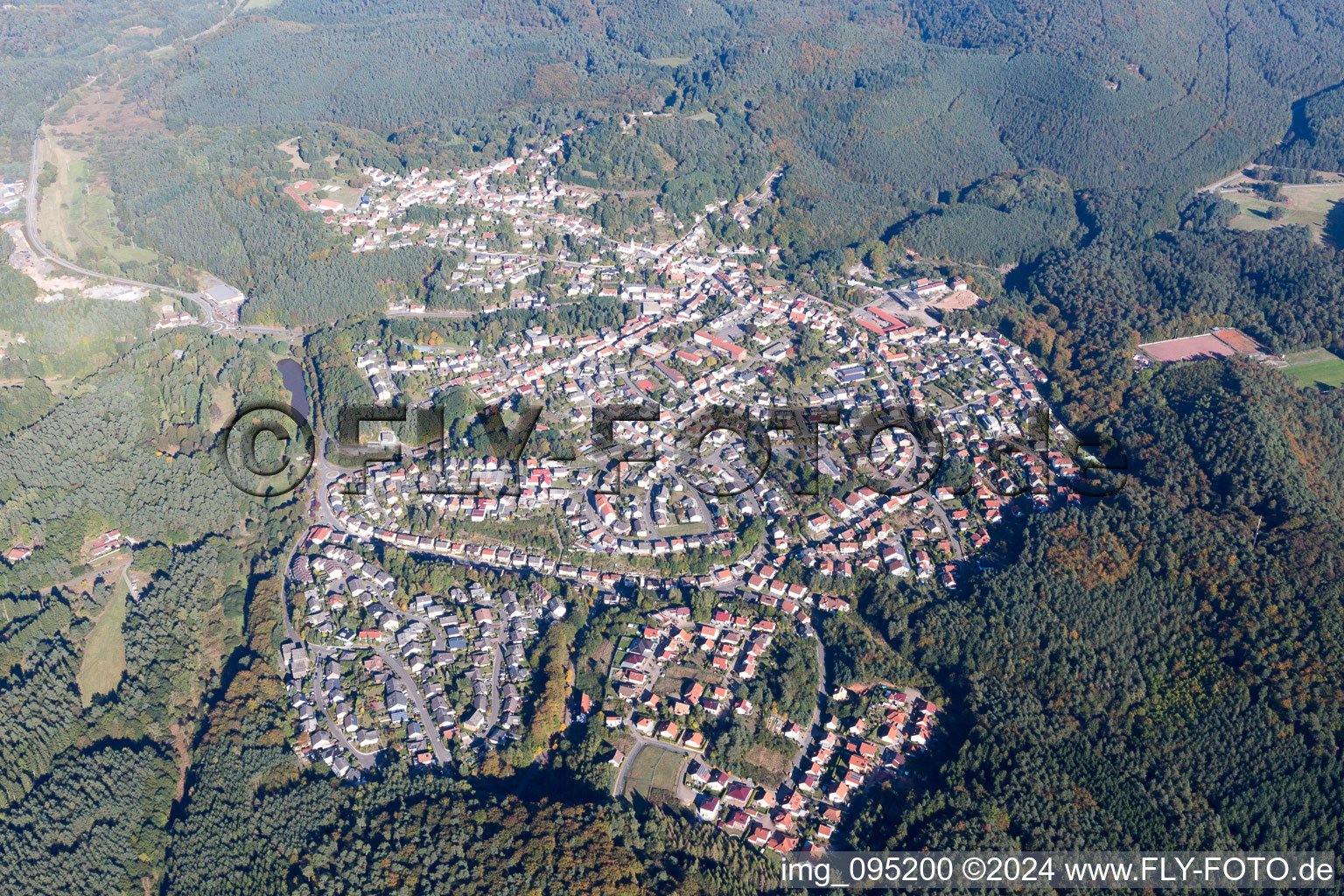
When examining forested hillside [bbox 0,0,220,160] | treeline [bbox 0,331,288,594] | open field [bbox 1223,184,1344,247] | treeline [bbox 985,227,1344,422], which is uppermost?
forested hillside [bbox 0,0,220,160]

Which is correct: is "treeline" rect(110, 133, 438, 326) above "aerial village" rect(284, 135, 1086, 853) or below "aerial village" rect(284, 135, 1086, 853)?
above

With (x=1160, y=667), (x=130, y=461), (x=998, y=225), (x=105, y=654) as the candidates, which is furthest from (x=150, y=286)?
(x=1160, y=667)

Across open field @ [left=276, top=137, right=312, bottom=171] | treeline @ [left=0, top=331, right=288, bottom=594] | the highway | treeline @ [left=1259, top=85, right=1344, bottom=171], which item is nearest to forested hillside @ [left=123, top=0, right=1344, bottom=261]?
treeline @ [left=1259, top=85, right=1344, bottom=171]

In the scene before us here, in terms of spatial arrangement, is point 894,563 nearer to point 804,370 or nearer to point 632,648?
point 632,648

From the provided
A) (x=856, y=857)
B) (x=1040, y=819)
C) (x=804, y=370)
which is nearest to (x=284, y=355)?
(x=804, y=370)

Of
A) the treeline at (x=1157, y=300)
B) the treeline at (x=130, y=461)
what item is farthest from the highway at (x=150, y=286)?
the treeline at (x=1157, y=300)

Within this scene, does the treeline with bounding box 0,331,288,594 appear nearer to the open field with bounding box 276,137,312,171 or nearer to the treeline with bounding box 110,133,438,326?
the treeline with bounding box 110,133,438,326
